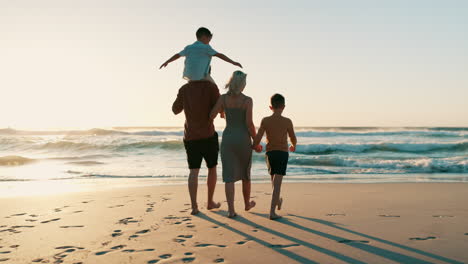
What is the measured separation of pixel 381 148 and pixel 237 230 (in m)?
18.7

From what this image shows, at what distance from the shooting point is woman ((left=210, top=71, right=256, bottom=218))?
462cm

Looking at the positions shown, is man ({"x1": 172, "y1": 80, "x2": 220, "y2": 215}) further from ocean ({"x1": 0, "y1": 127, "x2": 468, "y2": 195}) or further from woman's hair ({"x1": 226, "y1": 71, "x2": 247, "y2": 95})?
ocean ({"x1": 0, "y1": 127, "x2": 468, "y2": 195})

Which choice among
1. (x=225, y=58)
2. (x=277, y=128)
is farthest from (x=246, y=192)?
(x=225, y=58)

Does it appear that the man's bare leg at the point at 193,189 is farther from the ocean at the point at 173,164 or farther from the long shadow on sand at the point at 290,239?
→ the ocean at the point at 173,164

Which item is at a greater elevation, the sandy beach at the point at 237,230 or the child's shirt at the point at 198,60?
the child's shirt at the point at 198,60

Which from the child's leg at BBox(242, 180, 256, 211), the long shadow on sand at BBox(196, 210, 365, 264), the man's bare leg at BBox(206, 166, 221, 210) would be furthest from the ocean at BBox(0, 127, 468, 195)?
the long shadow on sand at BBox(196, 210, 365, 264)

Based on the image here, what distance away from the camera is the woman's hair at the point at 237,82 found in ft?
15.0

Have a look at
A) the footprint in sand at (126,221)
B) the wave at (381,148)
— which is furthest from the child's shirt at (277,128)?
the wave at (381,148)

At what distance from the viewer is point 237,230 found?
4.01 meters

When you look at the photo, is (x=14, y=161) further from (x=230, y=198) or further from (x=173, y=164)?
(x=230, y=198)

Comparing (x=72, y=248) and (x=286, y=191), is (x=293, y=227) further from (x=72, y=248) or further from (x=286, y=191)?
(x=286, y=191)

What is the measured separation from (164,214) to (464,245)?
3.10 metres

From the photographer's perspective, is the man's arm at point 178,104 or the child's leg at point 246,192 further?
the man's arm at point 178,104

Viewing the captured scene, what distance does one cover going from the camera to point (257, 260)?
3080 millimetres
